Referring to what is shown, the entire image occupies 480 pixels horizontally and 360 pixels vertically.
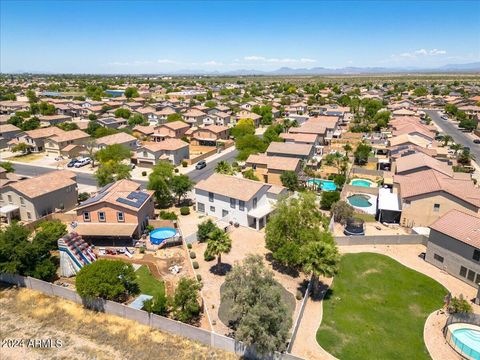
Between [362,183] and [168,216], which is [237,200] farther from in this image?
[362,183]

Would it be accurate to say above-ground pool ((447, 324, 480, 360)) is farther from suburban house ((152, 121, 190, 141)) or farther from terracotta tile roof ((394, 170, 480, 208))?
suburban house ((152, 121, 190, 141))

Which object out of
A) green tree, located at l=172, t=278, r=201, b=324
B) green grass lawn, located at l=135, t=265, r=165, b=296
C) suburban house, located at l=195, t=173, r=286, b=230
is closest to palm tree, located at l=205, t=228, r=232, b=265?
green grass lawn, located at l=135, t=265, r=165, b=296

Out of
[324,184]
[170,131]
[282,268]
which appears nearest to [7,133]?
[170,131]

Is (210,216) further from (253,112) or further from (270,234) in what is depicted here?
(253,112)

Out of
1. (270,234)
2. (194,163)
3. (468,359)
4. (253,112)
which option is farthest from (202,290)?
(253,112)

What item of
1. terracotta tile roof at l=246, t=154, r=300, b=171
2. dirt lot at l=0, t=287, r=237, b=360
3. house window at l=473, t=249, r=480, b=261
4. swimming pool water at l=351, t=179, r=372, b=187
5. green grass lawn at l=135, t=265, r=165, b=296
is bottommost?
dirt lot at l=0, t=287, r=237, b=360

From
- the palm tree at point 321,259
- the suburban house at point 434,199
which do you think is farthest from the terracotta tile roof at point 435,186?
the palm tree at point 321,259
